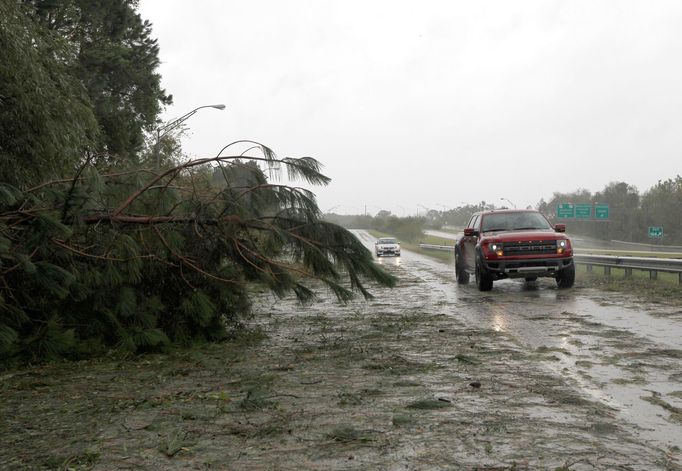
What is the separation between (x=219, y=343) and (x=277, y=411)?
12.5 ft

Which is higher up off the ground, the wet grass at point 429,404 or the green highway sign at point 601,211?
the green highway sign at point 601,211

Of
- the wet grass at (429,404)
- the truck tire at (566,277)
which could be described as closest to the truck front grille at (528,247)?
the truck tire at (566,277)

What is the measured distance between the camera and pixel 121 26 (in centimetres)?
2894

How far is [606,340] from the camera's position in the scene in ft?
27.5

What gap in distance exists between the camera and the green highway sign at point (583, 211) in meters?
69.8

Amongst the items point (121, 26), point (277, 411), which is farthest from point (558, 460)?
point (121, 26)

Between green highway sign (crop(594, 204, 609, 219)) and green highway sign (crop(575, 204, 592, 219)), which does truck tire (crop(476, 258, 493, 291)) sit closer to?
green highway sign (crop(594, 204, 609, 219))

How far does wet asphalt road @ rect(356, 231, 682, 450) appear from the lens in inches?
203

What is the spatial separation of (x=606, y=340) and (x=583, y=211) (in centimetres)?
6551

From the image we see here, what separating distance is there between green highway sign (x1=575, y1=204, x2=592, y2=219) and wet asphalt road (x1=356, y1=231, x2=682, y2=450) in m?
57.2

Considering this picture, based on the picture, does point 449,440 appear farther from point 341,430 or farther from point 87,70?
point 87,70

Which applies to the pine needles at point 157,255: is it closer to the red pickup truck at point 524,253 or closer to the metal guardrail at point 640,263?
the red pickup truck at point 524,253

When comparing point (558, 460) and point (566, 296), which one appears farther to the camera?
point (566, 296)

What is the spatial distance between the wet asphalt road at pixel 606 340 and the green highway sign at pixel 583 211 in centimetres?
5722
